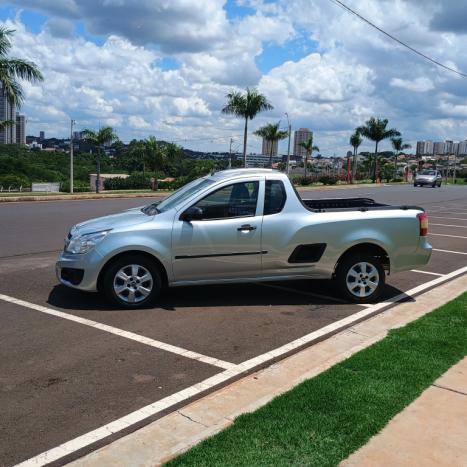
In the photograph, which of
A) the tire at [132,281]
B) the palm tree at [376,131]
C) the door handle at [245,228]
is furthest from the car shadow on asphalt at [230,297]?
the palm tree at [376,131]

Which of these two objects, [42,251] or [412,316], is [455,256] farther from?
[42,251]

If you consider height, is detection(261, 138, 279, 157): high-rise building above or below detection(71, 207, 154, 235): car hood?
above

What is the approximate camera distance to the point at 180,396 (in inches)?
175

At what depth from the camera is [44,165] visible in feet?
288

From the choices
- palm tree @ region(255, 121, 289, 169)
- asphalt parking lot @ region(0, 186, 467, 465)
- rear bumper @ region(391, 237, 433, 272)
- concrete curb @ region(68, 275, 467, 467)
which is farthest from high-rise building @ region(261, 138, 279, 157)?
concrete curb @ region(68, 275, 467, 467)

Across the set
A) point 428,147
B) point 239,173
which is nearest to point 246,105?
point 239,173

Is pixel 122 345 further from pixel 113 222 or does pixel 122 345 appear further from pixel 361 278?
pixel 361 278

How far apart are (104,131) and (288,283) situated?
133 ft

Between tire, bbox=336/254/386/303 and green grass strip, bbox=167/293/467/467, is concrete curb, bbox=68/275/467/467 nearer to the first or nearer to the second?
green grass strip, bbox=167/293/467/467

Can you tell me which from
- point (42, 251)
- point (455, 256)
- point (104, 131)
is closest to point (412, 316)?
point (455, 256)

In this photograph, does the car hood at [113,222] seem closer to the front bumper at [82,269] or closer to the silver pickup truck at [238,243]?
the silver pickup truck at [238,243]

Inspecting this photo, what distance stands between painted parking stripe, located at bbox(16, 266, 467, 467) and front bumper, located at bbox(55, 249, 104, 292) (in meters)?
2.30

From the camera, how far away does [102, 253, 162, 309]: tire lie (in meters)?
6.66

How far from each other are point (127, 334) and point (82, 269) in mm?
1145
